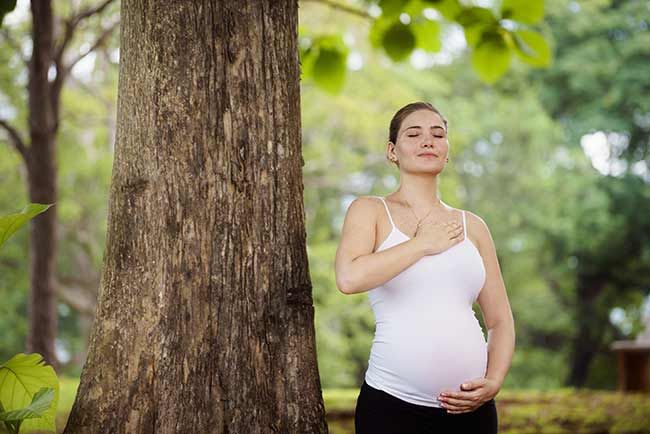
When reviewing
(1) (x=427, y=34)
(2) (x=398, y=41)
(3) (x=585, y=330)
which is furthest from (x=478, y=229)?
(3) (x=585, y=330)

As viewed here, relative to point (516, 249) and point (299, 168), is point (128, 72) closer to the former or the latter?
point (299, 168)

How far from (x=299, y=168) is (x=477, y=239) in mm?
577

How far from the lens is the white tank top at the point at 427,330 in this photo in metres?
2.26

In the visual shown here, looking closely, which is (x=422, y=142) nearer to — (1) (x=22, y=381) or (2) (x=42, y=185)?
(1) (x=22, y=381)

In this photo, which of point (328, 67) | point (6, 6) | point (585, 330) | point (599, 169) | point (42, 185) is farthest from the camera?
point (585, 330)

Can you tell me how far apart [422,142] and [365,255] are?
381 millimetres

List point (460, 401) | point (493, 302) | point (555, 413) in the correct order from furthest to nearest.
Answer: point (555, 413), point (493, 302), point (460, 401)

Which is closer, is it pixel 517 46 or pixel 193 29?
pixel 193 29

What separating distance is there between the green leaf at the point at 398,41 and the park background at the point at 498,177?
23.5ft

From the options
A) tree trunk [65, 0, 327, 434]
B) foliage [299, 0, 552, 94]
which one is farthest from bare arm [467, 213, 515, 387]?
foliage [299, 0, 552, 94]

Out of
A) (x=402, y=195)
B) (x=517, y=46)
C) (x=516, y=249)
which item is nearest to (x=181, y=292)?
(x=402, y=195)

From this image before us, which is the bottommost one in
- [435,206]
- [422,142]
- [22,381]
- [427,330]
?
[22,381]

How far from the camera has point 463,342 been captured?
2295mm

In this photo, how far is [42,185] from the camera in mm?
6488
